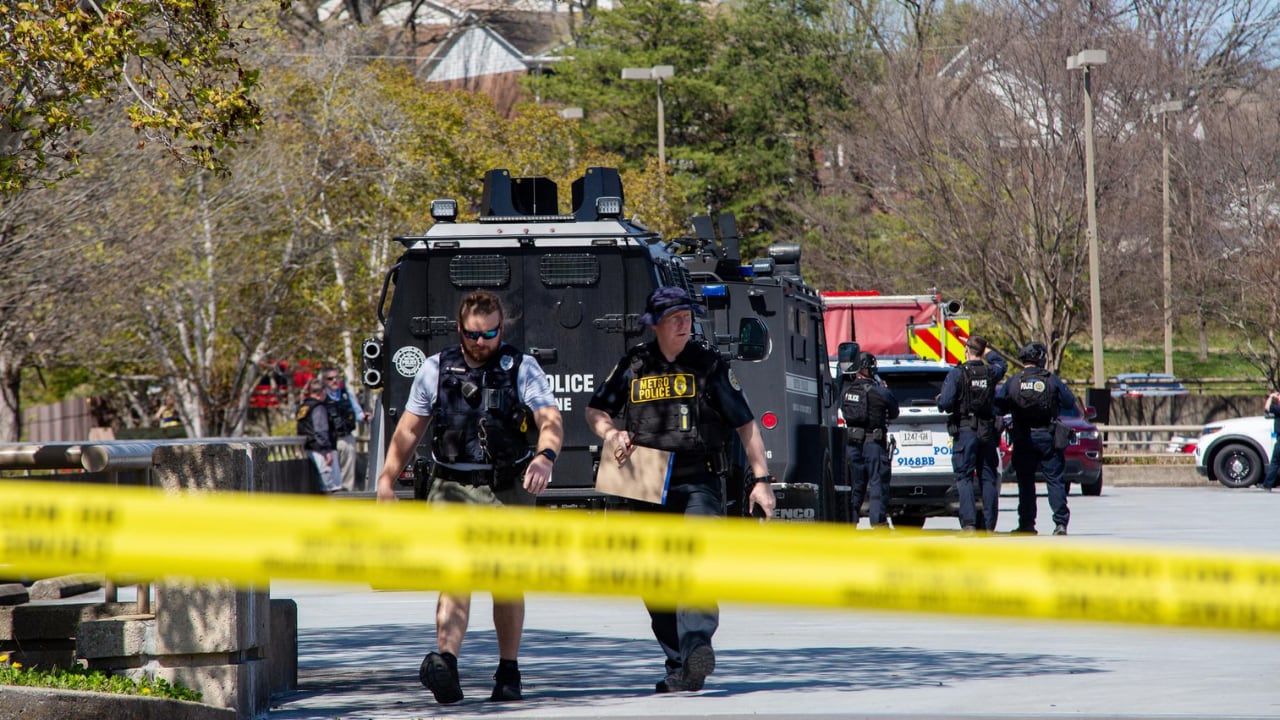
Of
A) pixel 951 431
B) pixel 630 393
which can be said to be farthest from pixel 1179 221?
pixel 630 393

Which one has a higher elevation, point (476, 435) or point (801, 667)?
point (476, 435)

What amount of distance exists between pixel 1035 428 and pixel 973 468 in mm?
657

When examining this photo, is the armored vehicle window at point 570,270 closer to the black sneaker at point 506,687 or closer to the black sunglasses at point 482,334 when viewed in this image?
the black sunglasses at point 482,334

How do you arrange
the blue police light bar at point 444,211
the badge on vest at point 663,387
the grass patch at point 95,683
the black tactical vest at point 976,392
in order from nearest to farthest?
the grass patch at point 95,683
the badge on vest at point 663,387
the blue police light bar at point 444,211
the black tactical vest at point 976,392

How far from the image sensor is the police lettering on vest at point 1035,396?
16047 mm

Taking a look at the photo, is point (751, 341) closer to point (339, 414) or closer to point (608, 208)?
point (608, 208)

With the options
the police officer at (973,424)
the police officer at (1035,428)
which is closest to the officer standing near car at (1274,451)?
the police officer at (1035,428)

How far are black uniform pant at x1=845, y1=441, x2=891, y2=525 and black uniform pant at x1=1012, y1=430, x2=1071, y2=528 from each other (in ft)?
4.33

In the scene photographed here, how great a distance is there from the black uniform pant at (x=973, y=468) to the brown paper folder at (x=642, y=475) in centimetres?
855

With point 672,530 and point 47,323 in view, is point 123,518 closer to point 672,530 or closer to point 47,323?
point 672,530

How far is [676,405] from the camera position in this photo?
8.39m

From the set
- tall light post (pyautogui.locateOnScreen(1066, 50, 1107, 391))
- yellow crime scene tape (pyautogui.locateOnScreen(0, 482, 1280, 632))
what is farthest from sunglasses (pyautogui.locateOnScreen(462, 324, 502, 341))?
tall light post (pyautogui.locateOnScreen(1066, 50, 1107, 391))

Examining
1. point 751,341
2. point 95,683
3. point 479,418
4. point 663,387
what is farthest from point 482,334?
point 751,341

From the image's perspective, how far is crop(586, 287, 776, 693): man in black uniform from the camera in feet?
27.4
